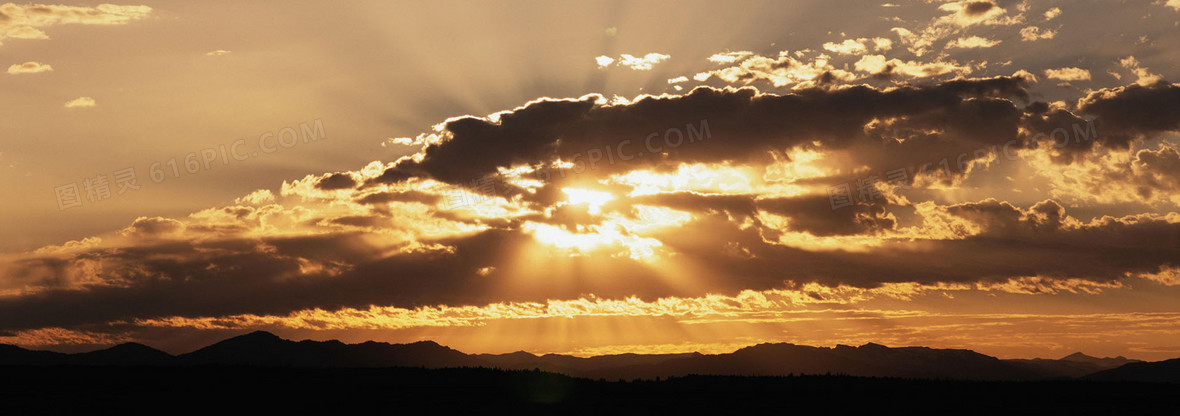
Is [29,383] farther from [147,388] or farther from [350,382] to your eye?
[350,382]

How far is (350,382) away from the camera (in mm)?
76250

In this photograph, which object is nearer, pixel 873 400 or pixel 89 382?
pixel 873 400

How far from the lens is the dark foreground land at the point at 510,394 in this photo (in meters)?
60.6

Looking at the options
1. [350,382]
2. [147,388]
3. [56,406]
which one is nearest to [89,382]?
[147,388]

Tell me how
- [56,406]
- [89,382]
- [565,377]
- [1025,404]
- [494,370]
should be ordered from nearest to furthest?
[56,406] → [1025,404] → [89,382] → [565,377] → [494,370]

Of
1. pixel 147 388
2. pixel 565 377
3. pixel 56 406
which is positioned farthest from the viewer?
pixel 565 377

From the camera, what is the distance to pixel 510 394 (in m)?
70.6

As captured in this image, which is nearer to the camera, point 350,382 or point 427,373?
point 350,382

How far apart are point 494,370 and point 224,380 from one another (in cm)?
2618

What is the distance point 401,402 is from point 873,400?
3578 centimetres

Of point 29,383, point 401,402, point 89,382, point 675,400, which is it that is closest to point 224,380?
point 89,382

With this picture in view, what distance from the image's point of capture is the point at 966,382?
80062mm

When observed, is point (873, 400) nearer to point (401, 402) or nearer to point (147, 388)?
point (401, 402)

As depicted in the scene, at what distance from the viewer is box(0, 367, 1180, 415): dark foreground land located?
2386 inches
